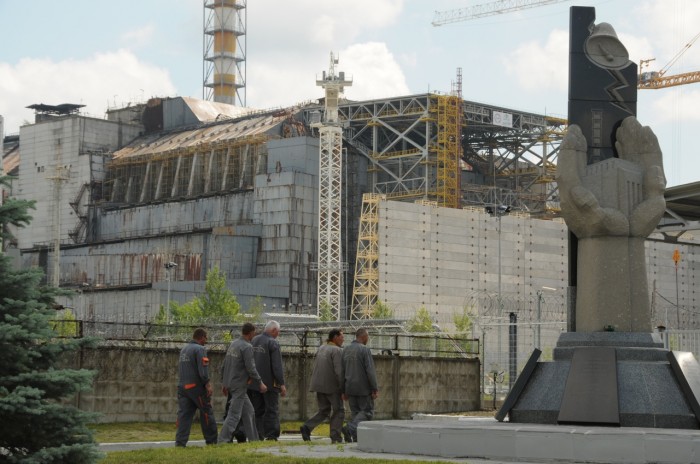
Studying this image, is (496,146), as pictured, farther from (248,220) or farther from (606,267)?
(606,267)

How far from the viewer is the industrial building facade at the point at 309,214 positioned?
3947 inches

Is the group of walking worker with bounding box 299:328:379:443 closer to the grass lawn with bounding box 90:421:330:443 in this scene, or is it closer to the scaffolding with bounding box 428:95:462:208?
the grass lawn with bounding box 90:421:330:443

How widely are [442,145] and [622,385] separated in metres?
88.1

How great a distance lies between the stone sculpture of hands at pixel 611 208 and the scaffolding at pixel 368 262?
7571cm

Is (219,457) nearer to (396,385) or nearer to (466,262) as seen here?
(396,385)

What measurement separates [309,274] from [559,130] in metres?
24.7

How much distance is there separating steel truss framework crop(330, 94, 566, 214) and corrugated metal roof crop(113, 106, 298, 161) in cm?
652

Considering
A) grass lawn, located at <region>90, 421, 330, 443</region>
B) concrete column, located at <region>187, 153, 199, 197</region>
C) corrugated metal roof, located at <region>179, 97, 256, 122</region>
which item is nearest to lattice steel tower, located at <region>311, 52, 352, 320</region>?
concrete column, located at <region>187, 153, 199, 197</region>

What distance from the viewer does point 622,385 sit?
18.8m

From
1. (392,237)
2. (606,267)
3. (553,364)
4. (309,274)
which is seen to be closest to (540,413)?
(553,364)

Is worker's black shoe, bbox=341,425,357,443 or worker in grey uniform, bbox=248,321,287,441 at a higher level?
worker in grey uniform, bbox=248,321,287,441

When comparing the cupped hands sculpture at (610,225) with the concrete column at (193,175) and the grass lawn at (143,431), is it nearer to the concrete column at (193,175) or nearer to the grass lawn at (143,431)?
the grass lawn at (143,431)

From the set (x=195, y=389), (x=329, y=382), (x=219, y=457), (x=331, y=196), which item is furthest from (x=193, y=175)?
(x=219, y=457)

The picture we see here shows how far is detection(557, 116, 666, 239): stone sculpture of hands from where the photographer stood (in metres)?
20.0
